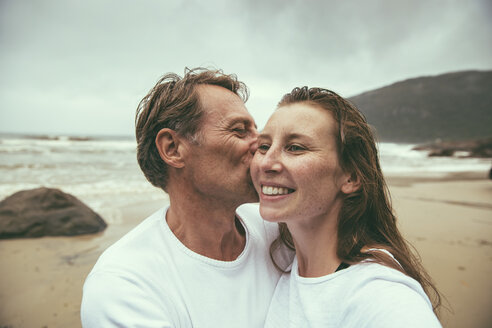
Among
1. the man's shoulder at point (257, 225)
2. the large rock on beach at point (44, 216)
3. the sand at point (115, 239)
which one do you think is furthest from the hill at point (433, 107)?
the man's shoulder at point (257, 225)

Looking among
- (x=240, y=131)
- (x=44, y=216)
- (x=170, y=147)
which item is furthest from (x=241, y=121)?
(x=44, y=216)

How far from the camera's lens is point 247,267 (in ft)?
6.75

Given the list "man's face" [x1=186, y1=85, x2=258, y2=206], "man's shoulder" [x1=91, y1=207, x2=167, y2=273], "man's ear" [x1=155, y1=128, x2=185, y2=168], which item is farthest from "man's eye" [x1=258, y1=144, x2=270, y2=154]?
"man's shoulder" [x1=91, y1=207, x2=167, y2=273]

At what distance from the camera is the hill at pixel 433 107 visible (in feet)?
212

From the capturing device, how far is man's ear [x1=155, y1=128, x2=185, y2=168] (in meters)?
2.30

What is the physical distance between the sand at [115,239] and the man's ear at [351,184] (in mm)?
2720

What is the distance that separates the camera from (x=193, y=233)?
2111 millimetres

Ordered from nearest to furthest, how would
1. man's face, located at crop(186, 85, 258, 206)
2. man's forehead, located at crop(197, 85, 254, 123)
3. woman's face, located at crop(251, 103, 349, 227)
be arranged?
woman's face, located at crop(251, 103, 349, 227) → man's face, located at crop(186, 85, 258, 206) → man's forehead, located at crop(197, 85, 254, 123)

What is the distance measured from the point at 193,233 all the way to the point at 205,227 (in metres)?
0.11

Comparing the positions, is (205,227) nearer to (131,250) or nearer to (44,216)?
(131,250)

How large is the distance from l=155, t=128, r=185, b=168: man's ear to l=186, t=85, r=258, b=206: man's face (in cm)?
9

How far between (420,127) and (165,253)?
82.4 meters

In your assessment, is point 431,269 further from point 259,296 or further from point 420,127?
point 420,127

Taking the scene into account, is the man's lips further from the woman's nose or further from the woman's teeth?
the woman's nose
